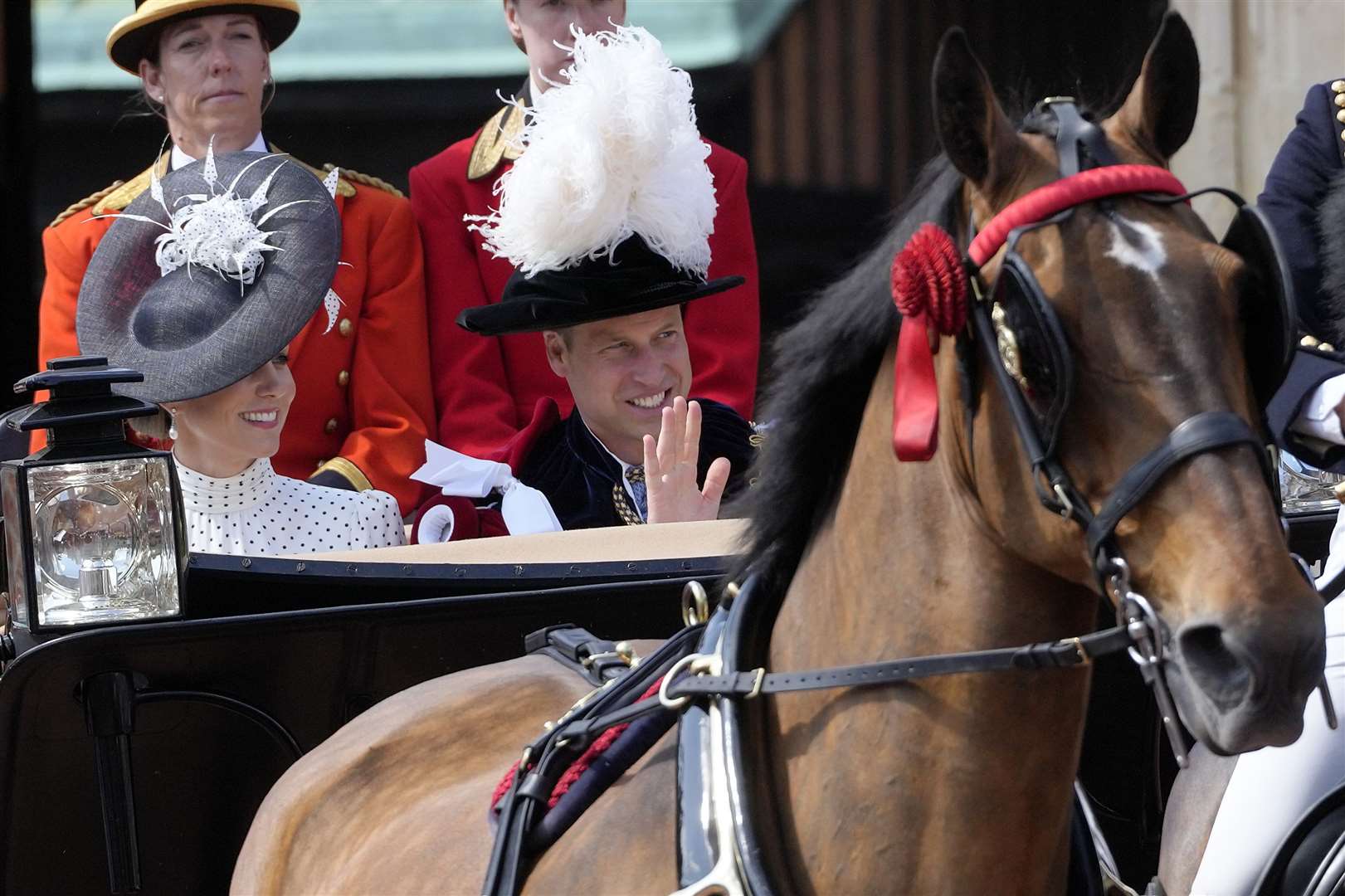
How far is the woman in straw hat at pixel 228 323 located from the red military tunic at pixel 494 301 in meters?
0.41

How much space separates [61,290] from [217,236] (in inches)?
31.6

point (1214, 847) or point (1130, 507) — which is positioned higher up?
point (1130, 507)

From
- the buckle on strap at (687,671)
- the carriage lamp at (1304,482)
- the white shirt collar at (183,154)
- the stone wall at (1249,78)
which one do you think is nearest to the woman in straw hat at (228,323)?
the white shirt collar at (183,154)

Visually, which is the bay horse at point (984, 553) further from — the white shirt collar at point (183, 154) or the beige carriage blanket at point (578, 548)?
the white shirt collar at point (183, 154)

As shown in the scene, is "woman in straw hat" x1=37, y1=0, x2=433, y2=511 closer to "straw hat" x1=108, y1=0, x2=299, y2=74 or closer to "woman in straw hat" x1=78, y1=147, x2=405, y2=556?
"straw hat" x1=108, y1=0, x2=299, y2=74

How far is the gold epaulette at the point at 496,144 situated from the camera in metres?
3.54

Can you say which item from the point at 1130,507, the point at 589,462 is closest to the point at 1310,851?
the point at 1130,507

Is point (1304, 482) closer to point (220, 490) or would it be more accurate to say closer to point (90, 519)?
point (220, 490)

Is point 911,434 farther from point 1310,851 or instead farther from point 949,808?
point 1310,851

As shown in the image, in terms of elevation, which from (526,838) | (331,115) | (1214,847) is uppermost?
(331,115)

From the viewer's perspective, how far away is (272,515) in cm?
287

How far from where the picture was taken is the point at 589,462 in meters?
2.96

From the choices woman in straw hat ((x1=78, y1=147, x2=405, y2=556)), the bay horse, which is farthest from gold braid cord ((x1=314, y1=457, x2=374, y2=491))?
the bay horse

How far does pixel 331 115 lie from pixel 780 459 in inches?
143
